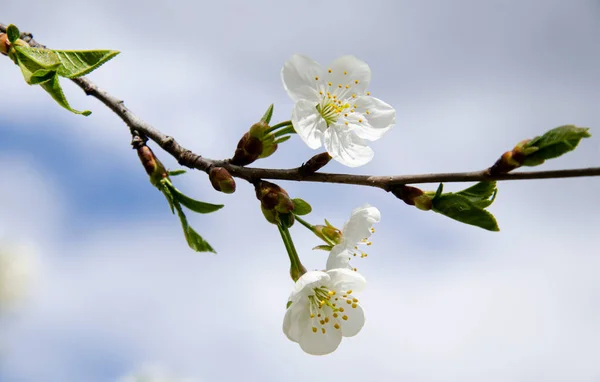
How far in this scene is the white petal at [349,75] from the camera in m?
1.44

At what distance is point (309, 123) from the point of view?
1.31 metres

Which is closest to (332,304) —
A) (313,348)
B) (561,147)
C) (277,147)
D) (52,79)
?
(313,348)

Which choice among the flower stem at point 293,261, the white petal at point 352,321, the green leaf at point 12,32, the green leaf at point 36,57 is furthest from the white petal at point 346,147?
the green leaf at point 12,32

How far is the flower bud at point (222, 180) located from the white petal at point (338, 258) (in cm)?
28

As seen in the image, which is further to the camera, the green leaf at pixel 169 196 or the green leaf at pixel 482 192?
the green leaf at pixel 169 196

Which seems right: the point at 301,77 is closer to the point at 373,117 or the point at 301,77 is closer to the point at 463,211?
the point at 373,117

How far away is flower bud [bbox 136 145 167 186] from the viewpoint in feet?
4.27

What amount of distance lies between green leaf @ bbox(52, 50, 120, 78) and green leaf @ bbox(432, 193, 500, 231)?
76cm

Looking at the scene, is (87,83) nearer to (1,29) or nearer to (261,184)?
(1,29)

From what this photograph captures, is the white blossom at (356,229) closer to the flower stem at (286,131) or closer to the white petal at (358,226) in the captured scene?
the white petal at (358,226)

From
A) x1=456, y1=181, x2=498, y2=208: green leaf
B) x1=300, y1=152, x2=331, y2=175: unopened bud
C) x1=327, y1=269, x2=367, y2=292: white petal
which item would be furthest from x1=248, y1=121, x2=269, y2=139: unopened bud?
x1=456, y1=181, x2=498, y2=208: green leaf

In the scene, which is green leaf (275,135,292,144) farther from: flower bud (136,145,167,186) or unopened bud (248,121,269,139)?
flower bud (136,145,167,186)

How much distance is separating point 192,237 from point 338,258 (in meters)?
0.35

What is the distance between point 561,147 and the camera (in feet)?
3.30
